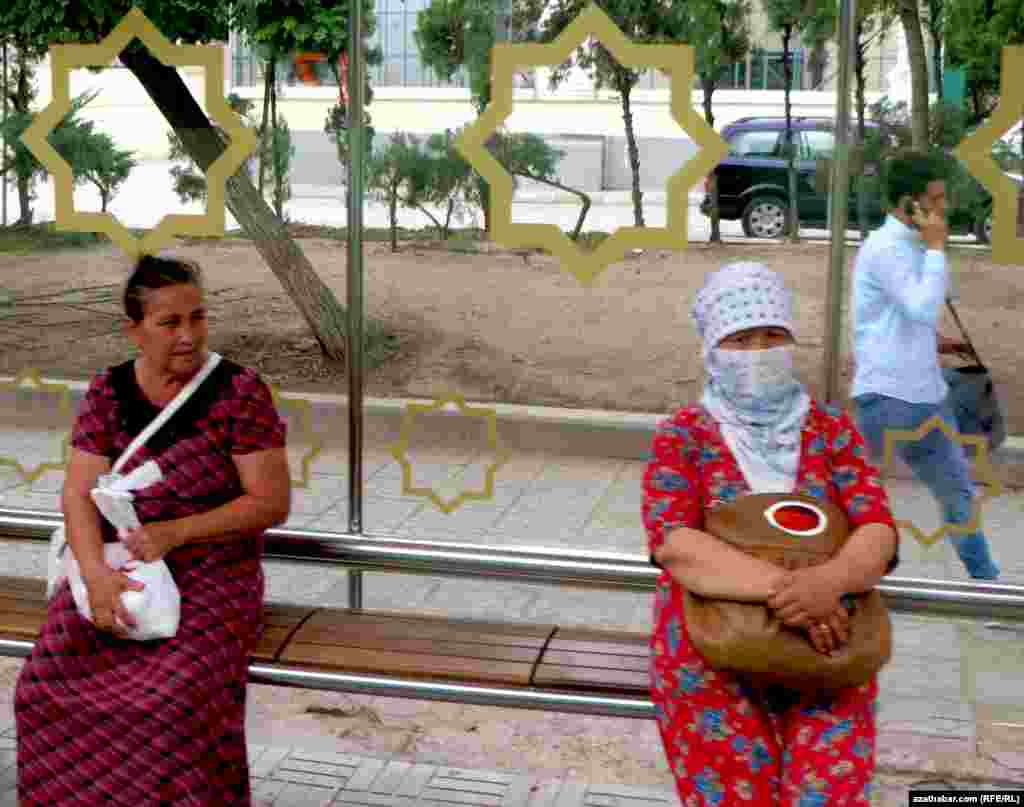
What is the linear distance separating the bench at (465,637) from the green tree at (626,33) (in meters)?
0.97

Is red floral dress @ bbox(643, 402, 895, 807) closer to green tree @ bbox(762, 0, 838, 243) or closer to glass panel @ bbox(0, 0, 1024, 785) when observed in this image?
glass panel @ bbox(0, 0, 1024, 785)

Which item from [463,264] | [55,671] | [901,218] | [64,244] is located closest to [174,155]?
[64,244]

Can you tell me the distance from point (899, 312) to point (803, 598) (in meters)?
1.53

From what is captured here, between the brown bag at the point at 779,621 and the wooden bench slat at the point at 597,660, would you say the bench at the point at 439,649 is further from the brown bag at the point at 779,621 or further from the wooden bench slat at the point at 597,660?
the brown bag at the point at 779,621

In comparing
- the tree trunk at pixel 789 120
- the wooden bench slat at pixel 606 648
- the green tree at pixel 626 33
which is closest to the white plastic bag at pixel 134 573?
the wooden bench slat at pixel 606 648

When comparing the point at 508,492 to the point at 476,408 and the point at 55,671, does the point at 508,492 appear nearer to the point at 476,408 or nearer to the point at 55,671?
the point at 476,408

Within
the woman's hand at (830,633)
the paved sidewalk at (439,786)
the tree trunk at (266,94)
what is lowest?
the paved sidewalk at (439,786)

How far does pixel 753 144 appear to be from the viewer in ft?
13.4

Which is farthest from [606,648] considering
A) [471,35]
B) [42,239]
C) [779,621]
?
[42,239]

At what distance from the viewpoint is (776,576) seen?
9.12ft

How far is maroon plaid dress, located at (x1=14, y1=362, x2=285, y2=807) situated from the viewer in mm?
3172

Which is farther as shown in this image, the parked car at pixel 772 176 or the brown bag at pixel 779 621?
the parked car at pixel 772 176

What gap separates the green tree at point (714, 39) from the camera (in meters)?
4.08

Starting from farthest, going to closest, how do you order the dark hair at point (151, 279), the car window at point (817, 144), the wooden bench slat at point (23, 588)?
1. the car window at point (817, 144)
2. the wooden bench slat at point (23, 588)
3. the dark hair at point (151, 279)
